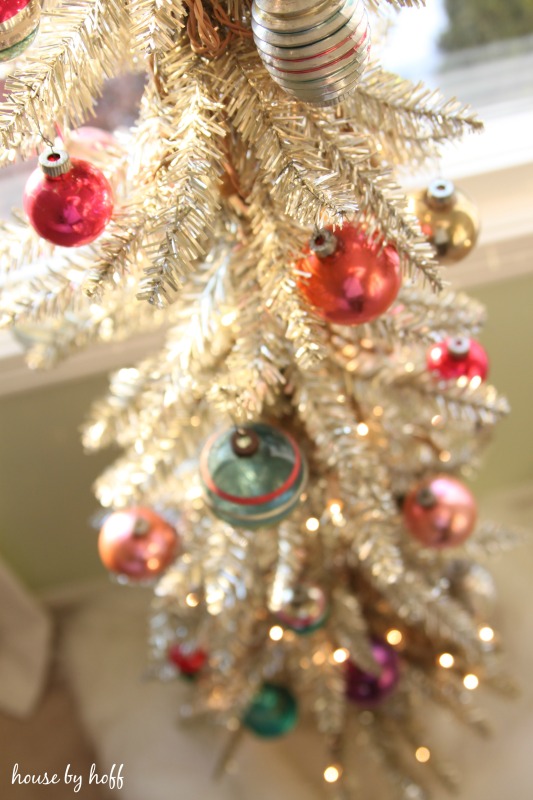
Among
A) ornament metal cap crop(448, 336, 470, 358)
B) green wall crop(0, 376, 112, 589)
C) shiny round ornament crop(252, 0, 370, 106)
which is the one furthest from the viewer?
green wall crop(0, 376, 112, 589)

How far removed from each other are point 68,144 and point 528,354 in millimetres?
883

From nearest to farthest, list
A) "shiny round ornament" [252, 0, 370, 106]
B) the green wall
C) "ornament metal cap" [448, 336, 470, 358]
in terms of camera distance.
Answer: "shiny round ornament" [252, 0, 370, 106]
"ornament metal cap" [448, 336, 470, 358]
the green wall

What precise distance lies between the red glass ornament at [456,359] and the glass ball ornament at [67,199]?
38cm

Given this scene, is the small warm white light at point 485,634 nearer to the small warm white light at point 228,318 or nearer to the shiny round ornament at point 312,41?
A: the small warm white light at point 228,318

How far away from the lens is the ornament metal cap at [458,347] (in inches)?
30.3

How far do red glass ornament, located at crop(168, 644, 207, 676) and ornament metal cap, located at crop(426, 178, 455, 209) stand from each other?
2.37ft

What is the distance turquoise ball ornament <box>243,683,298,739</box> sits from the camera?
1.09m

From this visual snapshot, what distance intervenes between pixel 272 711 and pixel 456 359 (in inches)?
24.5

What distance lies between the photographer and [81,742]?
1.24 meters

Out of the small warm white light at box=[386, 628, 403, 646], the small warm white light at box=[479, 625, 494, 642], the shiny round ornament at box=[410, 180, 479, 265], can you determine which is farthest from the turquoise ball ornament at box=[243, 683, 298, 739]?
the shiny round ornament at box=[410, 180, 479, 265]

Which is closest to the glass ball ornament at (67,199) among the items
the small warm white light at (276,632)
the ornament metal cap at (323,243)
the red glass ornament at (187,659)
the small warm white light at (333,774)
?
the ornament metal cap at (323,243)

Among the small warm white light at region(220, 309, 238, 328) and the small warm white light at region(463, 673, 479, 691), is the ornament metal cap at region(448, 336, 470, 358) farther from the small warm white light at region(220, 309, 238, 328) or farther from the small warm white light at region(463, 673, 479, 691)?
the small warm white light at region(463, 673, 479, 691)

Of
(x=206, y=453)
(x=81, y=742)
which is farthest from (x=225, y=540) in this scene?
(x=81, y=742)

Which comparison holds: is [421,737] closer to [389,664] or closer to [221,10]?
[389,664]
